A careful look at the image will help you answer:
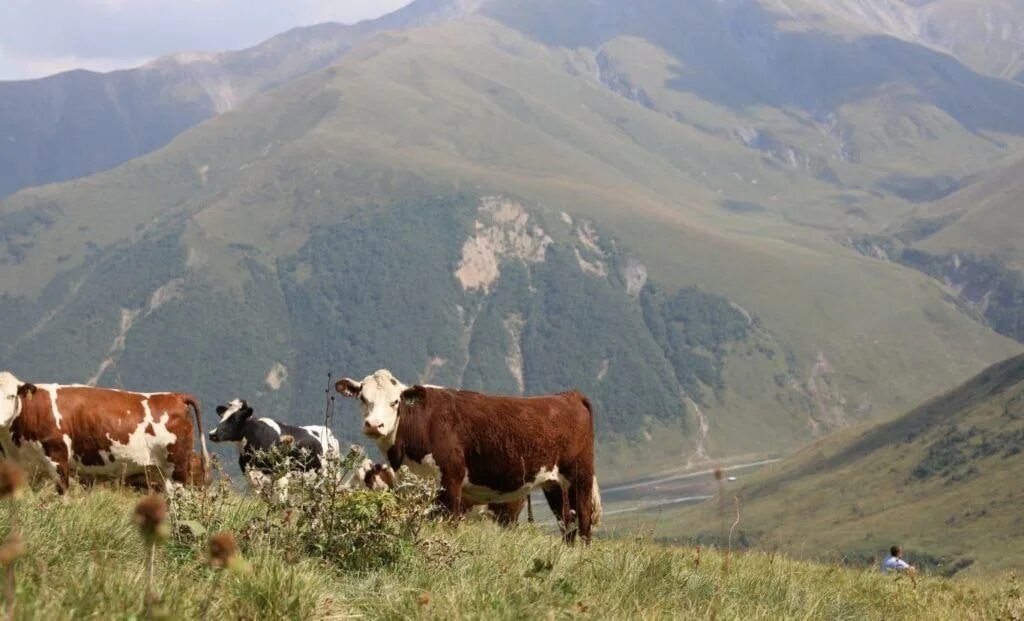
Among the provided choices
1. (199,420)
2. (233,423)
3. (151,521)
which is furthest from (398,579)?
(233,423)

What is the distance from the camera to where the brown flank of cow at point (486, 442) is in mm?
18328

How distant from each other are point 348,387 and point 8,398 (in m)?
5.73

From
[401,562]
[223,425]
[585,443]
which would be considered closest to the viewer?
[401,562]

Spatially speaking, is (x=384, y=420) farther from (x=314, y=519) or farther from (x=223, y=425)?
A: (x=223, y=425)

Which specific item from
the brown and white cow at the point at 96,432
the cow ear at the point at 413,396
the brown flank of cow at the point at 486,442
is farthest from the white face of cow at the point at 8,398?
the cow ear at the point at 413,396

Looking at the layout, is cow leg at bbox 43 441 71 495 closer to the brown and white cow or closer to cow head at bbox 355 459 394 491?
the brown and white cow

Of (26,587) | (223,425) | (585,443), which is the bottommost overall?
(223,425)

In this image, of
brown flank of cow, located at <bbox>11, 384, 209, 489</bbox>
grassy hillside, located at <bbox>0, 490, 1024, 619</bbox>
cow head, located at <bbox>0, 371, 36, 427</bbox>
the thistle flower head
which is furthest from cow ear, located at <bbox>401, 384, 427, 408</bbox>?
the thistle flower head

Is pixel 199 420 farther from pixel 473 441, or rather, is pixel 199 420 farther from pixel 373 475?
pixel 473 441

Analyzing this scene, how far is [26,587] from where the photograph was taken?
29.0 feet

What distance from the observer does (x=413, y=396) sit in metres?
18.3

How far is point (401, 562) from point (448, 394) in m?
6.72

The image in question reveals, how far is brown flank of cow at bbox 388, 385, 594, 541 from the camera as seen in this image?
18328mm

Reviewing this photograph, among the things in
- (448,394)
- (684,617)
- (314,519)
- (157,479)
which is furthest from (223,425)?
(684,617)
